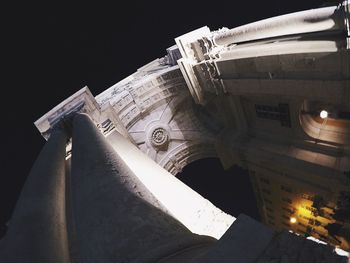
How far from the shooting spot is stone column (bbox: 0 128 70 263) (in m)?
3.87

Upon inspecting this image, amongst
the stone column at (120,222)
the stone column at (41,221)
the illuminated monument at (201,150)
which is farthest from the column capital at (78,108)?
the stone column at (120,222)

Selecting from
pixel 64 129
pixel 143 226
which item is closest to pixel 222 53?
pixel 64 129

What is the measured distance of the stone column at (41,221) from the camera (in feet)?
12.7

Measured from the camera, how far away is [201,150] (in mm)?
14578

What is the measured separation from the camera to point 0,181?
20.9 m

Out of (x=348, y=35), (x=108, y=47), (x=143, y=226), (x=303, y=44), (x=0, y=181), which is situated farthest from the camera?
(x=108, y=47)

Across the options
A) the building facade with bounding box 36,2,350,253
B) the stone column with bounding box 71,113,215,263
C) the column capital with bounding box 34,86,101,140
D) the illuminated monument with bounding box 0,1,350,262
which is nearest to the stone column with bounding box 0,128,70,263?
the illuminated monument with bounding box 0,1,350,262

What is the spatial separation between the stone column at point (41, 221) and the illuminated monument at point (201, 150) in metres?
0.02

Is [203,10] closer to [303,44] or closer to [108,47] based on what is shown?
[108,47]

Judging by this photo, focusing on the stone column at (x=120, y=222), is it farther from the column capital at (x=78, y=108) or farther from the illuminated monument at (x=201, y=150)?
the column capital at (x=78, y=108)

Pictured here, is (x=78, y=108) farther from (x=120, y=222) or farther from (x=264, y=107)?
(x=264, y=107)

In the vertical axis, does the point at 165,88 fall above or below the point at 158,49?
below

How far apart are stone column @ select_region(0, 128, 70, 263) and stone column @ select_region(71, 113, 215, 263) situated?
1.09 m

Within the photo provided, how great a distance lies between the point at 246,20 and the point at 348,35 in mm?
16712
